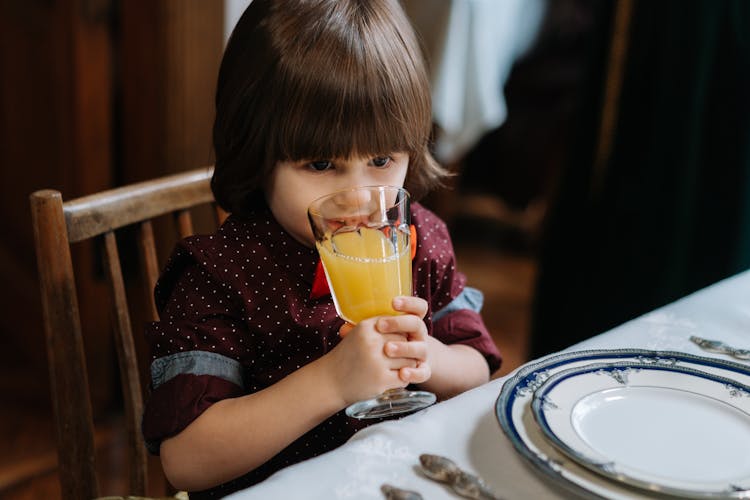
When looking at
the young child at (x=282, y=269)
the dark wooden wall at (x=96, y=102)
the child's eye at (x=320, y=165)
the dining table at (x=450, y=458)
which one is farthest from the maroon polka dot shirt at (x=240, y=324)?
the dark wooden wall at (x=96, y=102)

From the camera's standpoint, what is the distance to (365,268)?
0.84 metres

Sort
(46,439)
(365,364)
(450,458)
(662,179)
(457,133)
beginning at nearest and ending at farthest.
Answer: (450,458) → (365,364) → (662,179) → (46,439) → (457,133)

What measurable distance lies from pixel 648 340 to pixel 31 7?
6.47 feet

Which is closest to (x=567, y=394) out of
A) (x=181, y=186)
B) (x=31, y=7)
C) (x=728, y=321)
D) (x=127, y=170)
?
(x=728, y=321)

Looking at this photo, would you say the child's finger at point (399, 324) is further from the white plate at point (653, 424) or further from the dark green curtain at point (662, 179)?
the dark green curtain at point (662, 179)

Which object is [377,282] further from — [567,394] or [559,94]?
[559,94]

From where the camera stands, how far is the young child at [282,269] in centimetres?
85

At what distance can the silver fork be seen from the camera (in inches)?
34.1

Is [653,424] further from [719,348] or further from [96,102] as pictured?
[96,102]

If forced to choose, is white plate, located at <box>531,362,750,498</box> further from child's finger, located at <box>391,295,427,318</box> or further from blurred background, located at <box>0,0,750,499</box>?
blurred background, located at <box>0,0,750,499</box>

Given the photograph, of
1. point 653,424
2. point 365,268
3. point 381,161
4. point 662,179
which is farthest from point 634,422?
point 662,179

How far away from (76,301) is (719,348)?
2.33 ft

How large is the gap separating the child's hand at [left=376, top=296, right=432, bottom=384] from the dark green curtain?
4.32 feet

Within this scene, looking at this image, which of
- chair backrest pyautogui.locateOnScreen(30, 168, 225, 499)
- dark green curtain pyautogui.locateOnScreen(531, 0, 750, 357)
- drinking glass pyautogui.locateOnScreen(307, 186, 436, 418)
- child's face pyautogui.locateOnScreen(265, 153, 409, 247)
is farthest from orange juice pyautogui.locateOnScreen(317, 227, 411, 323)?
dark green curtain pyautogui.locateOnScreen(531, 0, 750, 357)
